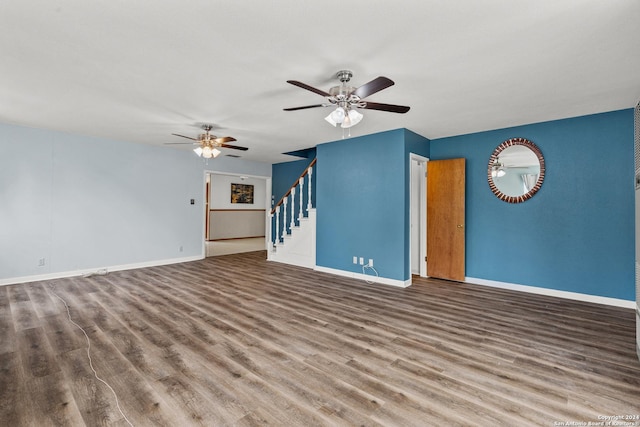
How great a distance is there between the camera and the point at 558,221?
425 cm

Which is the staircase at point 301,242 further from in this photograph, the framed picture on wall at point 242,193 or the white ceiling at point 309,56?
the framed picture on wall at point 242,193

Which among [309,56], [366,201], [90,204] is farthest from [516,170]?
[90,204]

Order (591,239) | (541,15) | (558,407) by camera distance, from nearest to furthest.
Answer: (558,407) < (541,15) < (591,239)

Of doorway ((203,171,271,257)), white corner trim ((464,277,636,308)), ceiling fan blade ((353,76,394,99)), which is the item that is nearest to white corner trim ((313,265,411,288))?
white corner trim ((464,277,636,308))

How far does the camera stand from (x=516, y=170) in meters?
4.58

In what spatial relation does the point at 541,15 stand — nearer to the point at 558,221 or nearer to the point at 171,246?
the point at 558,221

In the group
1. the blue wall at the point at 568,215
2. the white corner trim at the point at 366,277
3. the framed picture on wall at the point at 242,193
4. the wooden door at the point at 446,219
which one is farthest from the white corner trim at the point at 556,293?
the framed picture on wall at the point at 242,193

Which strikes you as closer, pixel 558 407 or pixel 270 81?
pixel 558 407

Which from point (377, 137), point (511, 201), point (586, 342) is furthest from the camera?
point (377, 137)

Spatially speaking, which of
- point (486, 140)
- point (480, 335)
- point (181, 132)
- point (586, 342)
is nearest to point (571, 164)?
point (486, 140)

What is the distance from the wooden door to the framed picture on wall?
26.2 feet

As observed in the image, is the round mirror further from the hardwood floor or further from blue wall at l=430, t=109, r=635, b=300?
the hardwood floor

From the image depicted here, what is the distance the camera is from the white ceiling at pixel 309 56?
1.99 metres

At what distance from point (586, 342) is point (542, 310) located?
912 millimetres
